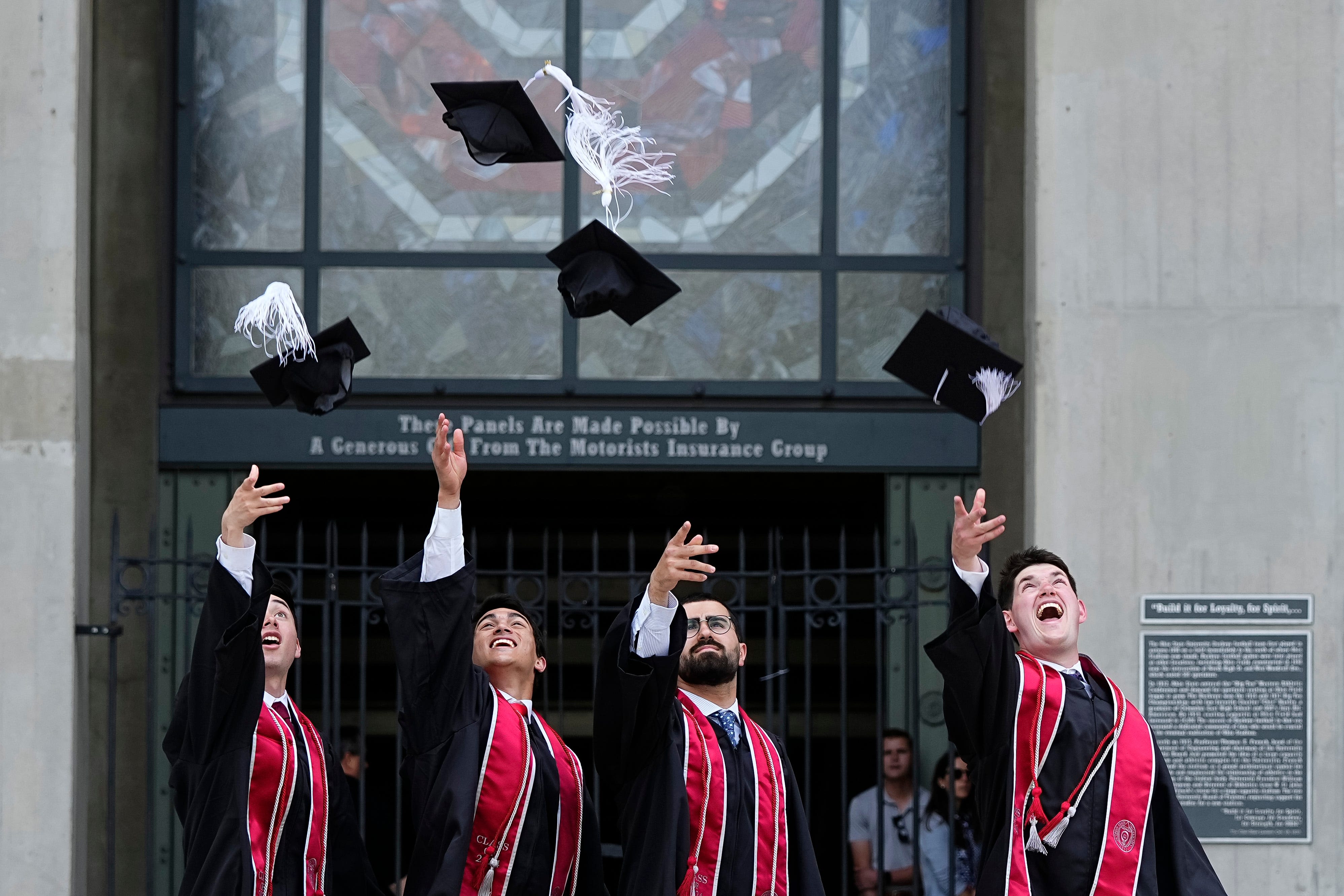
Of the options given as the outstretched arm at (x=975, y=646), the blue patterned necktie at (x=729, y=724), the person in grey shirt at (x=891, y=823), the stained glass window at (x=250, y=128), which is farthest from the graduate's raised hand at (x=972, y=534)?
the stained glass window at (x=250, y=128)

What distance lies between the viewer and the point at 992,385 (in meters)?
6.41

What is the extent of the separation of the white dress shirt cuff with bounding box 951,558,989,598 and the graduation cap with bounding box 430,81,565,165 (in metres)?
2.13

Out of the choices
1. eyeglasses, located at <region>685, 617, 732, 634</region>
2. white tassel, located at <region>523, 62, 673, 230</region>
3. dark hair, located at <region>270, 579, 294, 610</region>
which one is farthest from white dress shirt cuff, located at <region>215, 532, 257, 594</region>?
white tassel, located at <region>523, 62, 673, 230</region>

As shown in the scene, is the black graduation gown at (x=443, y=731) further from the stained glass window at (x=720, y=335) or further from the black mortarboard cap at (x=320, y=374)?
the stained glass window at (x=720, y=335)

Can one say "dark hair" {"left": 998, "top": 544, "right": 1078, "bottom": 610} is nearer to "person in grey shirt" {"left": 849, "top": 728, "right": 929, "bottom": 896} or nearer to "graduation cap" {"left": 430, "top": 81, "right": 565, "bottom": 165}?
"person in grey shirt" {"left": 849, "top": 728, "right": 929, "bottom": 896}

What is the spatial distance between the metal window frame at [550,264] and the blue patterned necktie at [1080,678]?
10.2 ft

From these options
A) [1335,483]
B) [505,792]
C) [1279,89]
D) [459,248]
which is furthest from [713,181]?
[505,792]

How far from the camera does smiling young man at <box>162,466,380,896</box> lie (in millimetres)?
5582

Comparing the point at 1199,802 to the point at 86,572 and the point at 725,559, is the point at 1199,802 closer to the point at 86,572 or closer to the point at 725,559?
the point at 725,559

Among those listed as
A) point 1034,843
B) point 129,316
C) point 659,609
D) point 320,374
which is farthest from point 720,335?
point 1034,843

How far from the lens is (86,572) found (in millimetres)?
7883

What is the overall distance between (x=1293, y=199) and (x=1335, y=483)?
125cm

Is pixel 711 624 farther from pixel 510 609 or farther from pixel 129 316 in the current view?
pixel 129 316

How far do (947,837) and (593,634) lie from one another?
9.39 feet
